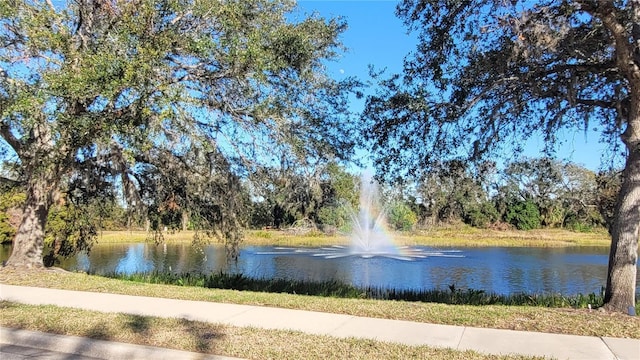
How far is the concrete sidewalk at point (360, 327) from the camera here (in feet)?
20.2

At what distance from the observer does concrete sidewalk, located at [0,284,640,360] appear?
20.2ft

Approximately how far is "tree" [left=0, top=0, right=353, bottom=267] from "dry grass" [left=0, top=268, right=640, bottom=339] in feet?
9.17

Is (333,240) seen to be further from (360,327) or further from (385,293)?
(360,327)

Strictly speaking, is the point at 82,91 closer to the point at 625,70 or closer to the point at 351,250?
the point at 625,70

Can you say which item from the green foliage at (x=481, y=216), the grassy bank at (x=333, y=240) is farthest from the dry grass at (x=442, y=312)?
the green foliage at (x=481, y=216)

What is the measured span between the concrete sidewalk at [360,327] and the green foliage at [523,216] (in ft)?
221

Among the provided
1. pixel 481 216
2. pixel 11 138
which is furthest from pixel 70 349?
pixel 481 216

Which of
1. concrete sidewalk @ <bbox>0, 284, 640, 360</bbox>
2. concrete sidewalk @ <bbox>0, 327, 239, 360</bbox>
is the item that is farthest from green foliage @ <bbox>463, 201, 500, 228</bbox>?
concrete sidewalk @ <bbox>0, 327, 239, 360</bbox>

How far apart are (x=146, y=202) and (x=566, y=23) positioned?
1156cm

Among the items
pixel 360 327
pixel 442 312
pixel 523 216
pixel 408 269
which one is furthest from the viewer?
pixel 523 216

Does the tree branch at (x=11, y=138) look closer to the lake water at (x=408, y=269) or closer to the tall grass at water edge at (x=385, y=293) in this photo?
the tall grass at water edge at (x=385, y=293)

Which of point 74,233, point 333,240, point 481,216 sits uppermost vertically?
point 481,216

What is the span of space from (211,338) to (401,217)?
5317 cm

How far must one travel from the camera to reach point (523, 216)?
7125 cm
